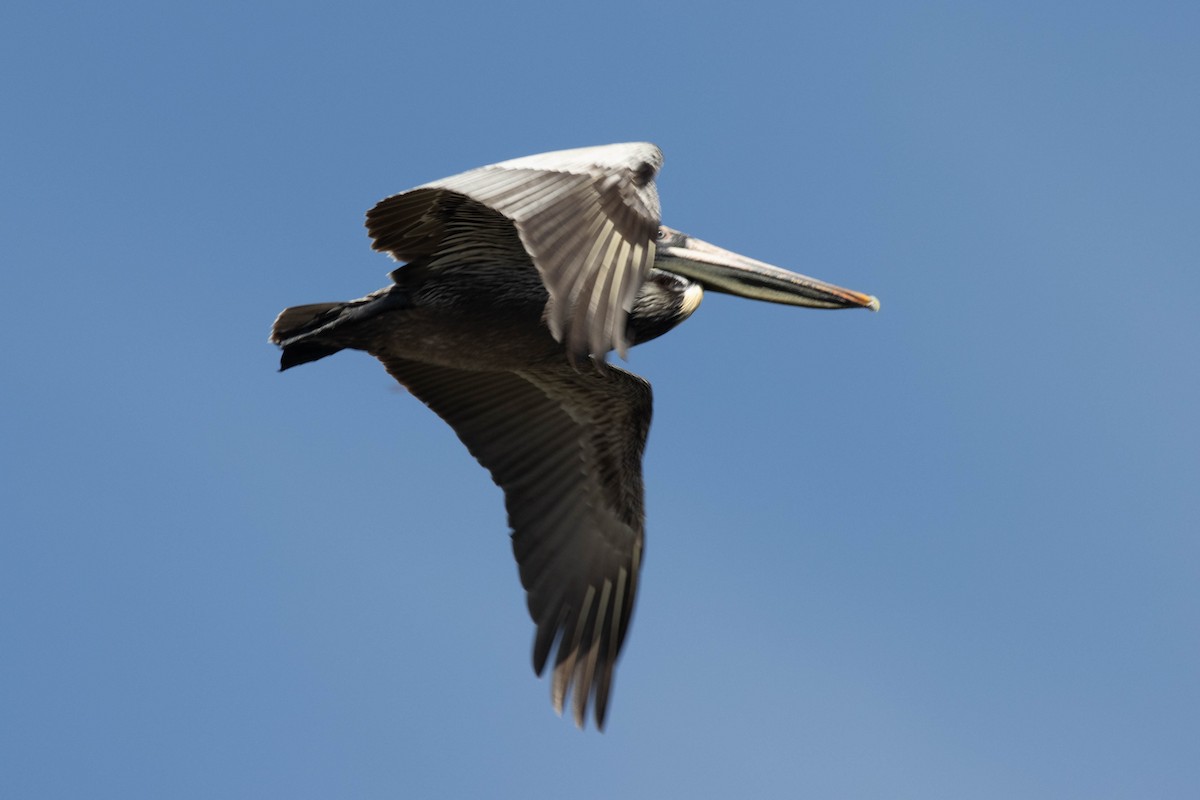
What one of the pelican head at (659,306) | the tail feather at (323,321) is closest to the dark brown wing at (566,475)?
the pelican head at (659,306)

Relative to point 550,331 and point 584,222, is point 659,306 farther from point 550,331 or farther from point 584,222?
point 584,222

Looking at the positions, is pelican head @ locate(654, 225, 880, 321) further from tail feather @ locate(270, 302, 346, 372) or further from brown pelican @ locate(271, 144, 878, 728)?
tail feather @ locate(270, 302, 346, 372)

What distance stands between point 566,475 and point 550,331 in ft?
8.75

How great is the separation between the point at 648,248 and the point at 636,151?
0.69 meters

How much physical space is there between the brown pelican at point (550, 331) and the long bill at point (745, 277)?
1 cm

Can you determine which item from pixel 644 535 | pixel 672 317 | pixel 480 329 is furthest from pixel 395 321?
pixel 644 535

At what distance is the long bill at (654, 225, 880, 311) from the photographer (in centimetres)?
932

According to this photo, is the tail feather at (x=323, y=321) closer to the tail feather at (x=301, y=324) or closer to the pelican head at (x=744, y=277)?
the tail feather at (x=301, y=324)

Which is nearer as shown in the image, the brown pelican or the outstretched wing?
the outstretched wing

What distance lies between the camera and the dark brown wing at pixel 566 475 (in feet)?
31.1

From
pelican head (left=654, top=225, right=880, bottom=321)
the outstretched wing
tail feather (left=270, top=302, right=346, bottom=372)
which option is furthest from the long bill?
the outstretched wing

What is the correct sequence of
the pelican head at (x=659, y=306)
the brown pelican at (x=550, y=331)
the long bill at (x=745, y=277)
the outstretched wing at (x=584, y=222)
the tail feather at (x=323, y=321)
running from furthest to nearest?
the long bill at (x=745, y=277), the pelican head at (x=659, y=306), the tail feather at (x=323, y=321), the brown pelican at (x=550, y=331), the outstretched wing at (x=584, y=222)

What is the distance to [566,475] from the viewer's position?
32.4ft

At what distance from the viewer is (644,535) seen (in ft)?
32.2
